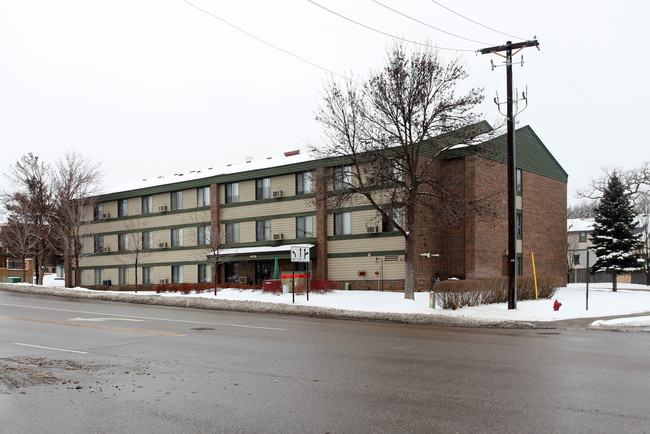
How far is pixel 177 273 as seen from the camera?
46250 mm

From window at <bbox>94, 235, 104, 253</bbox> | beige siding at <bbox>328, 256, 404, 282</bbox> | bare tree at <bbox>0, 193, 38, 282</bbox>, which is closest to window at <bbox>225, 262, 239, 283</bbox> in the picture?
beige siding at <bbox>328, 256, 404, 282</bbox>

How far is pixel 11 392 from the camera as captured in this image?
329 inches

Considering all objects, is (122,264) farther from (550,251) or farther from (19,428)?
(19,428)

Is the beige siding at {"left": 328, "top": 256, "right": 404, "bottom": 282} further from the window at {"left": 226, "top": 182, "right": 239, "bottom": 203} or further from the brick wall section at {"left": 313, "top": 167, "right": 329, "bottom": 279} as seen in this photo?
the window at {"left": 226, "top": 182, "right": 239, "bottom": 203}

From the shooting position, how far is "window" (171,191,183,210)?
151ft

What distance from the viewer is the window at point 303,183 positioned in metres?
38.0

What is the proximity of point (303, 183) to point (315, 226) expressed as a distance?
2.94 meters

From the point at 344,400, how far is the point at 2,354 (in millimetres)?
8187

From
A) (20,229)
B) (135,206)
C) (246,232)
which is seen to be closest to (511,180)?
(246,232)

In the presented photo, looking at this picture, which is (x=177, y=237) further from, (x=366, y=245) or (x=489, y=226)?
(x=489, y=226)

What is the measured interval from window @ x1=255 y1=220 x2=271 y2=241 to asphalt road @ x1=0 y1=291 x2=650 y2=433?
82.8ft

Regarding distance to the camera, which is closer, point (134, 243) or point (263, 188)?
point (263, 188)

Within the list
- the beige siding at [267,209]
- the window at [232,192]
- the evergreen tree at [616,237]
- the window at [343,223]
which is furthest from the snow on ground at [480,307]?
the evergreen tree at [616,237]

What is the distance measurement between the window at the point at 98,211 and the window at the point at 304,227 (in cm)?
2122
